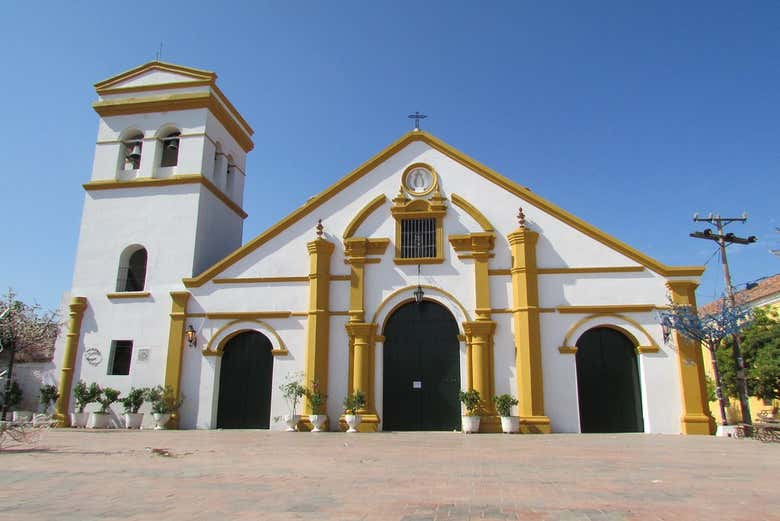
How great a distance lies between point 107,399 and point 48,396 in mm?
2385

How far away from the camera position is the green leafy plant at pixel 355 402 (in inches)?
707

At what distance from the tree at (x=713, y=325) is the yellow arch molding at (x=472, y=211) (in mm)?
6265

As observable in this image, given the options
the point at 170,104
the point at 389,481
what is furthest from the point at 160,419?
the point at 389,481

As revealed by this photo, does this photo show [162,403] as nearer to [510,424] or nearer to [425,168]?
[510,424]

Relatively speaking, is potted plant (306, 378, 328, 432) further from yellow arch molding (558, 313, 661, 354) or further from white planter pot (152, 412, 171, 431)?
yellow arch molding (558, 313, 661, 354)

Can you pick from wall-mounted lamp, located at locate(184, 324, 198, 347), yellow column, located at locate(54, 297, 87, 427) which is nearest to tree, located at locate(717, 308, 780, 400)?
wall-mounted lamp, located at locate(184, 324, 198, 347)

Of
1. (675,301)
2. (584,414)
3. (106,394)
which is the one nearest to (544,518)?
(584,414)

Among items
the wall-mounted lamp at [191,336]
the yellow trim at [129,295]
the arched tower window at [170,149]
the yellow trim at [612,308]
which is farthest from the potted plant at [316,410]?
the arched tower window at [170,149]

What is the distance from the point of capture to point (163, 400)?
19141 mm

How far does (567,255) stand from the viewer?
62.2 feet

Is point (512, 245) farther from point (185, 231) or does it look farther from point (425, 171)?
point (185, 231)

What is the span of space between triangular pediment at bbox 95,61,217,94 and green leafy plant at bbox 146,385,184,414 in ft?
39.4

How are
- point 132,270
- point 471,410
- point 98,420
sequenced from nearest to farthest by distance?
point 471,410 < point 98,420 < point 132,270

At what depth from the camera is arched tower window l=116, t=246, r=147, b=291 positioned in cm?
2169
